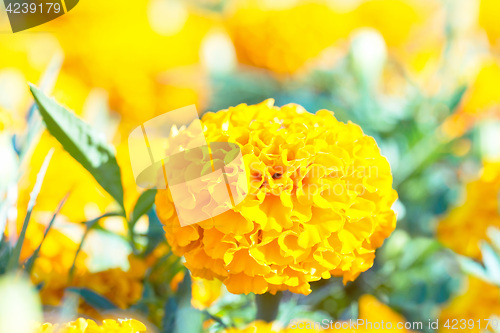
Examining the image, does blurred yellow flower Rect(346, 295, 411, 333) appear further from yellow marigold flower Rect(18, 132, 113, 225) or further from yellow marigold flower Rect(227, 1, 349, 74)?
yellow marigold flower Rect(227, 1, 349, 74)

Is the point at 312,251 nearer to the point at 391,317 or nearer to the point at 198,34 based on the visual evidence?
the point at 391,317

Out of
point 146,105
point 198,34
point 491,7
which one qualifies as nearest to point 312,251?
point 146,105

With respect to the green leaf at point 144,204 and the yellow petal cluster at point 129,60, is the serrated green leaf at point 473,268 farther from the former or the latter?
the yellow petal cluster at point 129,60

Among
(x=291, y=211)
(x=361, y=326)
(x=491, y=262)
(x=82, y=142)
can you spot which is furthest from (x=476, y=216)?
(x=82, y=142)

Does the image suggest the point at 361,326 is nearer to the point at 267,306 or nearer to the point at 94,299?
the point at 267,306

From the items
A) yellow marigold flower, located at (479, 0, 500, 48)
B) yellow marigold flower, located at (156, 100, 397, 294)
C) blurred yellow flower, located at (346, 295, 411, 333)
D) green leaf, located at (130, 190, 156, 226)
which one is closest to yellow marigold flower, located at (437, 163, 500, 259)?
blurred yellow flower, located at (346, 295, 411, 333)

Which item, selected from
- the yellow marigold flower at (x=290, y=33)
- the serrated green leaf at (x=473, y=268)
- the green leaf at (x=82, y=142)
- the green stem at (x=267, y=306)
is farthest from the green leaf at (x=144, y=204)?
the yellow marigold flower at (x=290, y=33)

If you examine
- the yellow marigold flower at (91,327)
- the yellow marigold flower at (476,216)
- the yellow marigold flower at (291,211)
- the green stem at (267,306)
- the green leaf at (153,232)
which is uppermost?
the yellow marigold flower at (291,211)
